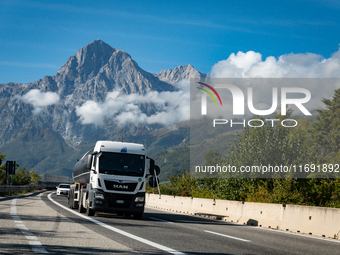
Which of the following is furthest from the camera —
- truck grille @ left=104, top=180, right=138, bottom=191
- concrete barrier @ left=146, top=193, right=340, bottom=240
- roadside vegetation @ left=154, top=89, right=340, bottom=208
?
roadside vegetation @ left=154, top=89, right=340, bottom=208

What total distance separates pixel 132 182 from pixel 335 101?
7510 centimetres

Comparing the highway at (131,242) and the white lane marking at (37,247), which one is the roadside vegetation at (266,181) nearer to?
the highway at (131,242)

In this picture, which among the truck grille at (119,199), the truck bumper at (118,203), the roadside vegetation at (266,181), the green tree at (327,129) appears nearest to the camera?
the truck bumper at (118,203)

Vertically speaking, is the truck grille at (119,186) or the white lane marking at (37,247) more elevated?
the truck grille at (119,186)

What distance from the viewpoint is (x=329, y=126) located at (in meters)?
80.8

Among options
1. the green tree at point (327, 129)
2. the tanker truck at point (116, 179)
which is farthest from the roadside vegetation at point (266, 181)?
the green tree at point (327, 129)

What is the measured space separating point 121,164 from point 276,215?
6.15 metres

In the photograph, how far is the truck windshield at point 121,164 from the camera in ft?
53.8

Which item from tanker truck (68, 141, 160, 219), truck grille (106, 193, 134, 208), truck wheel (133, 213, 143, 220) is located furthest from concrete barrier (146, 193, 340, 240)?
truck grille (106, 193, 134, 208)

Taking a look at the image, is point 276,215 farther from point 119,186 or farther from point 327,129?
point 327,129

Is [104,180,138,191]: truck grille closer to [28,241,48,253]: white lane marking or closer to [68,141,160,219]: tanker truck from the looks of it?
[68,141,160,219]: tanker truck

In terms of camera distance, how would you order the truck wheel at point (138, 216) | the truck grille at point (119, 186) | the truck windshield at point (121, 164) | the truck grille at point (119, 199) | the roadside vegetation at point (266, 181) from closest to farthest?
1. the truck grille at point (119, 199)
2. the truck grille at point (119, 186)
3. the truck windshield at point (121, 164)
4. the truck wheel at point (138, 216)
5. the roadside vegetation at point (266, 181)

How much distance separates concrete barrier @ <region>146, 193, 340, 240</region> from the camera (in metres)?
12.2

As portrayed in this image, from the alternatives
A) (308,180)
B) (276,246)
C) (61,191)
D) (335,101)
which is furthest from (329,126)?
(276,246)
